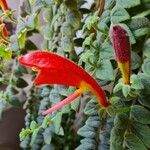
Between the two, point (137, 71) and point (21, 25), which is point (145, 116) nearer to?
point (137, 71)

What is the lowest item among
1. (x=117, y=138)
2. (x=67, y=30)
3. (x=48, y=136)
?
(x=48, y=136)

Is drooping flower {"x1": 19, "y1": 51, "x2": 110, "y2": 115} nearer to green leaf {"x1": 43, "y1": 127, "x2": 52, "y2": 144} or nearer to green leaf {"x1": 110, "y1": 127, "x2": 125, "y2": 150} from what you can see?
green leaf {"x1": 110, "y1": 127, "x2": 125, "y2": 150}

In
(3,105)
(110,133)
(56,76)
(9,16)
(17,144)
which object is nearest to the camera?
(56,76)

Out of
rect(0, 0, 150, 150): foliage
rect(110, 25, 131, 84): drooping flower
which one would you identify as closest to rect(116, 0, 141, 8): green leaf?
rect(0, 0, 150, 150): foliage

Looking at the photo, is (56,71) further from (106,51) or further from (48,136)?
(48,136)

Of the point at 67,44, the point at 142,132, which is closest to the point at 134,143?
the point at 142,132

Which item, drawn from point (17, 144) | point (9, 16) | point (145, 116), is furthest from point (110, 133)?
point (17, 144)
